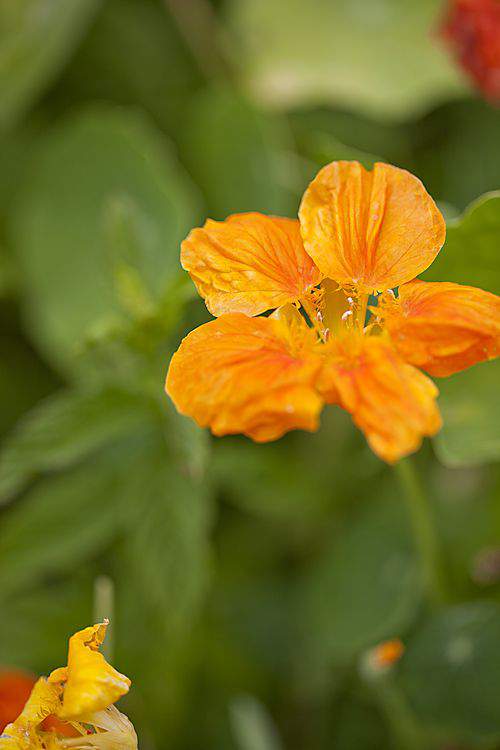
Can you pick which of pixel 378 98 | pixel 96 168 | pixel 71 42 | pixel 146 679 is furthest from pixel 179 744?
pixel 71 42

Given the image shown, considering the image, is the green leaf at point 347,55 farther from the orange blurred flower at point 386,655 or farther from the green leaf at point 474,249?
the orange blurred flower at point 386,655

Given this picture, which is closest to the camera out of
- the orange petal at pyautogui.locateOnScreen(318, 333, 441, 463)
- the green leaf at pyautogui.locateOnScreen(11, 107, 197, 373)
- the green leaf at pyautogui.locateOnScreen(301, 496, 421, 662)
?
the orange petal at pyautogui.locateOnScreen(318, 333, 441, 463)

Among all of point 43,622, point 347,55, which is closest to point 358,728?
point 43,622

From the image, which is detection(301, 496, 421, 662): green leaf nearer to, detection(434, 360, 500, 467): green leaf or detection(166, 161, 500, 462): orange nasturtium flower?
detection(434, 360, 500, 467): green leaf

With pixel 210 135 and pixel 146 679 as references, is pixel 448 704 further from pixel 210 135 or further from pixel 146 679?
pixel 210 135

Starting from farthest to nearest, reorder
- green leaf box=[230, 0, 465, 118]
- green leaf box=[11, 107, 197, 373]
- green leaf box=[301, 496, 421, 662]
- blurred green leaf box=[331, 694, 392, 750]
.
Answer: green leaf box=[230, 0, 465, 118]
green leaf box=[11, 107, 197, 373]
blurred green leaf box=[331, 694, 392, 750]
green leaf box=[301, 496, 421, 662]

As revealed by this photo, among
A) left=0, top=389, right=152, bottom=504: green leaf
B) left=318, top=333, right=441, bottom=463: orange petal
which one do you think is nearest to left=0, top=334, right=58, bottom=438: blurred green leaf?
left=0, top=389, right=152, bottom=504: green leaf
